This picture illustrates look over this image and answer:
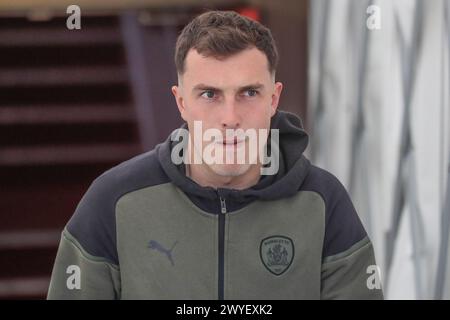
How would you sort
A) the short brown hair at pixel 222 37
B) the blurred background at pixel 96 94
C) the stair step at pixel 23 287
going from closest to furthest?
the short brown hair at pixel 222 37
the blurred background at pixel 96 94
the stair step at pixel 23 287

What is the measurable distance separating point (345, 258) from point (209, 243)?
18 cm

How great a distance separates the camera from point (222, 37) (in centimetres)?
106

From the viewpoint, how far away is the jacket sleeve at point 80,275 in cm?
108

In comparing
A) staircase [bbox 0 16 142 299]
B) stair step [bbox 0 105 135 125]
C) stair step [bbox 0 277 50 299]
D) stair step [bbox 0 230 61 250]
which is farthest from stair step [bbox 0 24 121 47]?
stair step [bbox 0 277 50 299]

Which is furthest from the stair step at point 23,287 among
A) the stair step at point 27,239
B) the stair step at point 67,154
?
the stair step at point 67,154

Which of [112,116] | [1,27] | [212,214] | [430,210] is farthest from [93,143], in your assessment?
[212,214]

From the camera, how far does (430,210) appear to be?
1.76 meters

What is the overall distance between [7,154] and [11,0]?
2.11 ft

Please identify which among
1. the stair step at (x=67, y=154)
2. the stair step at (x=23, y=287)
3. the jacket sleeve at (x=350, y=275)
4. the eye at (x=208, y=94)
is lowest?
the stair step at (x=23, y=287)

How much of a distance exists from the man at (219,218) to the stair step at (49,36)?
2.45m

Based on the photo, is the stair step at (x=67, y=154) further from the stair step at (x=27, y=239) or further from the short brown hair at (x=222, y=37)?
the short brown hair at (x=222, y=37)

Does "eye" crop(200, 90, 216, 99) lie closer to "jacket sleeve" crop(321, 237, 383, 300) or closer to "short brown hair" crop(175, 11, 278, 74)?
"short brown hair" crop(175, 11, 278, 74)

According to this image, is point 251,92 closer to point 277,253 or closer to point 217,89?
point 217,89
